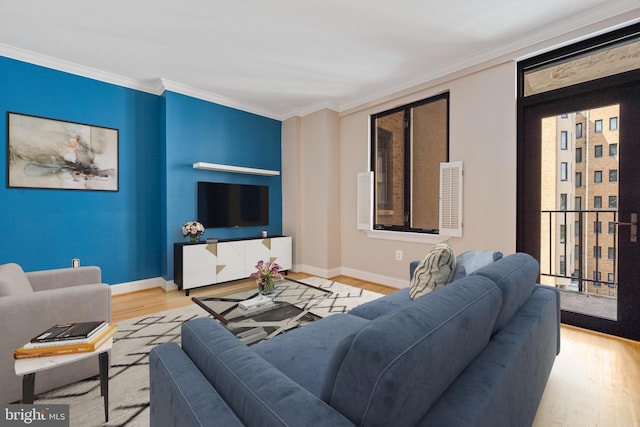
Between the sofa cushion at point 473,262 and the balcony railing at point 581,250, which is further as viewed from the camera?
the balcony railing at point 581,250

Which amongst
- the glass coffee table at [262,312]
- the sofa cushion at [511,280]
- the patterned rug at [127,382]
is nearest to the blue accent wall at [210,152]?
the patterned rug at [127,382]

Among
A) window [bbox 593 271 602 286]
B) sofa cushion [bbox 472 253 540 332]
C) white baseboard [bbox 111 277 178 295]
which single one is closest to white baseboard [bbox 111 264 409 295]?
white baseboard [bbox 111 277 178 295]

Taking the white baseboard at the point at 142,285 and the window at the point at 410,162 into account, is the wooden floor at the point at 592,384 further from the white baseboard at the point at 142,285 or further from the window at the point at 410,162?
the window at the point at 410,162

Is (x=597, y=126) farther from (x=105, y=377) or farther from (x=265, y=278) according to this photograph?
(x=105, y=377)

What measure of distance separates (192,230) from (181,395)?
3247 millimetres

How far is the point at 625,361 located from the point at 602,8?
268 centimetres

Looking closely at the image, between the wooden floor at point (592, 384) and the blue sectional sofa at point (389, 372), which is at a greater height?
the blue sectional sofa at point (389, 372)

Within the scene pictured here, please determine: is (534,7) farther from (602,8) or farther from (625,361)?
(625,361)

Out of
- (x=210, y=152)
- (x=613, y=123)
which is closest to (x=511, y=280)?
(x=613, y=123)

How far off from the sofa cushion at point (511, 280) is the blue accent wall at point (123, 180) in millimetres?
3746

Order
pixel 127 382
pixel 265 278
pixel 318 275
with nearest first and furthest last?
1. pixel 127 382
2. pixel 265 278
3. pixel 318 275

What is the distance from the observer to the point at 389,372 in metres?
0.60

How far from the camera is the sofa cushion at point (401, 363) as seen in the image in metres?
0.60

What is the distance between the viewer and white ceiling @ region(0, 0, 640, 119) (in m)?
2.35
